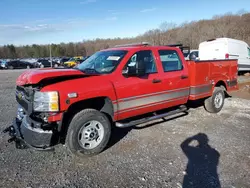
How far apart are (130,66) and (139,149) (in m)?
1.63

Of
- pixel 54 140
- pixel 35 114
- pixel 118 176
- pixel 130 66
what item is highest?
pixel 130 66

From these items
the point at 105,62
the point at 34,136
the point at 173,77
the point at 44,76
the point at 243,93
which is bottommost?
the point at 243,93

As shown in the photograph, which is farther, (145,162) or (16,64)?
(16,64)

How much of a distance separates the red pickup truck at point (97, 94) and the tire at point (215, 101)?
878 millimetres

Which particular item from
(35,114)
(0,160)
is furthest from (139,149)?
(0,160)

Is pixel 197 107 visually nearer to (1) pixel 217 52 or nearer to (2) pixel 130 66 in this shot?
(2) pixel 130 66

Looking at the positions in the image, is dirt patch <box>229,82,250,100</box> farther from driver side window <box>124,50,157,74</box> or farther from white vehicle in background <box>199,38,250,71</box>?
driver side window <box>124,50,157,74</box>

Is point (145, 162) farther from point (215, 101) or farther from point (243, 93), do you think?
point (243, 93)

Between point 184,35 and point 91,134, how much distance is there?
53.2 metres

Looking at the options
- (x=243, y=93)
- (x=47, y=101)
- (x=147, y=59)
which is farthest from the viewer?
(x=243, y=93)

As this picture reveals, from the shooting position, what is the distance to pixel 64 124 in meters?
3.89

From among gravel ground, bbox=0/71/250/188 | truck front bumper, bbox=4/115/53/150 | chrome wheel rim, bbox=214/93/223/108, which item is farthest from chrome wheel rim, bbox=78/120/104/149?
chrome wheel rim, bbox=214/93/223/108

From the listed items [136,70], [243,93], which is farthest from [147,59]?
[243,93]

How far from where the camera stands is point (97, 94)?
3.93 meters
